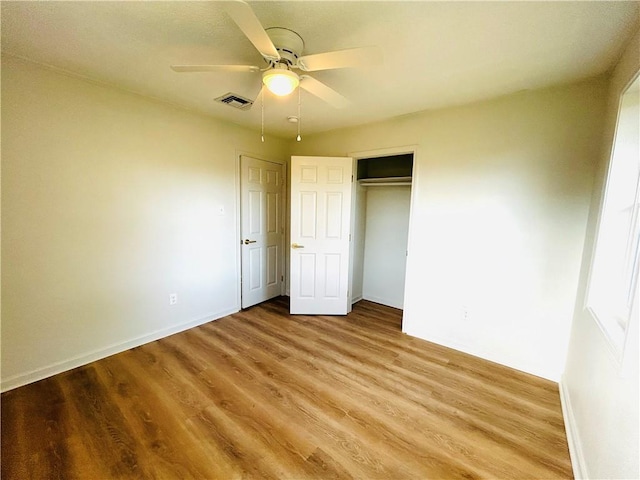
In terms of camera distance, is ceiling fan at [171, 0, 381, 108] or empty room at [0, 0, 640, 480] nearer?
ceiling fan at [171, 0, 381, 108]

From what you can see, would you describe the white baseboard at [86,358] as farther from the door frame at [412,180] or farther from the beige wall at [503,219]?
the beige wall at [503,219]

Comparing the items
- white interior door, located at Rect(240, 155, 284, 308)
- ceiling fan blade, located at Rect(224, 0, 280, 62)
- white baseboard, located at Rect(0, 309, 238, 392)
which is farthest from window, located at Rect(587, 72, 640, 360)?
white baseboard, located at Rect(0, 309, 238, 392)

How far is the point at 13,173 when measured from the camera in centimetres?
185

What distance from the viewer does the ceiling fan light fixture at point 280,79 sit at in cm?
149

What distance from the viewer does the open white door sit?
129 inches

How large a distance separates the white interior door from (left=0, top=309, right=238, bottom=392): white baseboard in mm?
858

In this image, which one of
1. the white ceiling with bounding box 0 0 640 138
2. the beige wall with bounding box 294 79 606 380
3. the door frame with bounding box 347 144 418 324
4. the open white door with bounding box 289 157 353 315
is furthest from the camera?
the open white door with bounding box 289 157 353 315

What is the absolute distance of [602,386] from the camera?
1329mm

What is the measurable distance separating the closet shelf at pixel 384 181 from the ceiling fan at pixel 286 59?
1830mm

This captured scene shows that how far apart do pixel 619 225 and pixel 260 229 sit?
337 centimetres

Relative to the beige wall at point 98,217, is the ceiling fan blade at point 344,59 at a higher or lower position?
higher

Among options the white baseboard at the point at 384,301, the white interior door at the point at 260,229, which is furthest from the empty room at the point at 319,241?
the white baseboard at the point at 384,301

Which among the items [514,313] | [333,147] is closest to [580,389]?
[514,313]

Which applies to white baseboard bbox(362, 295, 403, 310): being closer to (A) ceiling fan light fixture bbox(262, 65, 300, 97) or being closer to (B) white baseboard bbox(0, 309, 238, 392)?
(B) white baseboard bbox(0, 309, 238, 392)
